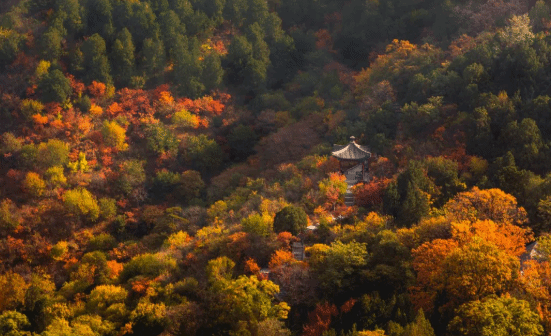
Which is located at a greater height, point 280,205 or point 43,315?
point 280,205

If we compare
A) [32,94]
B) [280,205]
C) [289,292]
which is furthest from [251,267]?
[32,94]

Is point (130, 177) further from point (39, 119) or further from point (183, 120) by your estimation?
point (39, 119)

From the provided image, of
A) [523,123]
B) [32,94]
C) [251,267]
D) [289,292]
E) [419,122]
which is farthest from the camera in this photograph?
[32,94]

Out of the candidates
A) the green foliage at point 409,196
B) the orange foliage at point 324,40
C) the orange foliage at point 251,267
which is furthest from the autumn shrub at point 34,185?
the orange foliage at point 324,40

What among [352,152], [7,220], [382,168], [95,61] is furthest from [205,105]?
[382,168]

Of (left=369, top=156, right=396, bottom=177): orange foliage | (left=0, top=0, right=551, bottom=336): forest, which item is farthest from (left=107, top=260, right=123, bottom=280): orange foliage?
(left=369, top=156, right=396, bottom=177): orange foliage

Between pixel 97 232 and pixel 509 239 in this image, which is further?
pixel 97 232

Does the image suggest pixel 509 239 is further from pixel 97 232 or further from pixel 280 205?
pixel 97 232

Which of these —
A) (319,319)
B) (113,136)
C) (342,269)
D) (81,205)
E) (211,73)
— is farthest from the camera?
(211,73)
